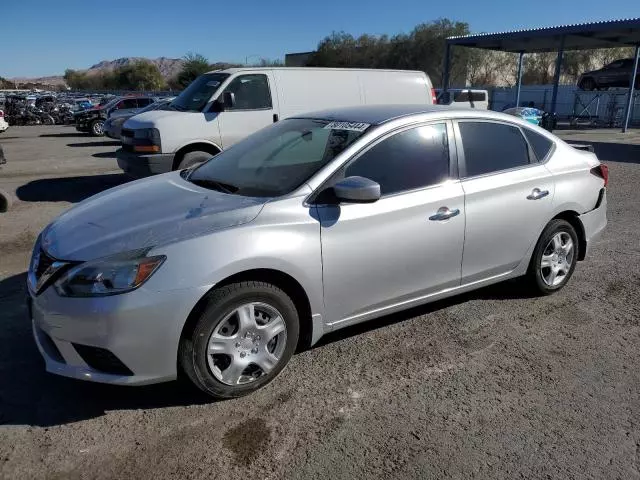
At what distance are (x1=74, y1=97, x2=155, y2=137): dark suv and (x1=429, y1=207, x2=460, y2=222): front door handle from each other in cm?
2061

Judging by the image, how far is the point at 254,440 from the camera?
A: 9.17 feet

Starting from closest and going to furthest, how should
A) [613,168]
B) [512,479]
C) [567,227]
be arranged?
[512,479] → [567,227] → [613,168]

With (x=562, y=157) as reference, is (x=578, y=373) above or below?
below

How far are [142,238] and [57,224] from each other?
0.88m

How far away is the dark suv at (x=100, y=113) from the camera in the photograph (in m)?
22.2

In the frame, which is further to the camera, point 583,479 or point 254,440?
point 254,440

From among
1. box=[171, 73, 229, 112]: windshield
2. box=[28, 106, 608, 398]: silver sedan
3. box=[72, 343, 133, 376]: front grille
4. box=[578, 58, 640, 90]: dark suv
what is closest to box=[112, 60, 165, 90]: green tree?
box=[578, 58, 640, 90]: dark suv

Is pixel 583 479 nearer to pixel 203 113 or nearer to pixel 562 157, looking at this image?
pixel 562 157

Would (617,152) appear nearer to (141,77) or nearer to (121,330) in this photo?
(121,330)

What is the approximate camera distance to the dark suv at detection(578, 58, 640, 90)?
30.8 m

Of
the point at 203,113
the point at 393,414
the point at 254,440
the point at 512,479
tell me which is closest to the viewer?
the point at 512,479

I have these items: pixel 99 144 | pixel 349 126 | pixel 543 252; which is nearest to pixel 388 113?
pixel 349 126

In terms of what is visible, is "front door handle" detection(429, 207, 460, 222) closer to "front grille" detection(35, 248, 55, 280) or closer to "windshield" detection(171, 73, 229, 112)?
"front grille" detection(35, 248, 55, 280)

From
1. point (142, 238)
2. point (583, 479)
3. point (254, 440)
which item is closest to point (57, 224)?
point (142, 238)
